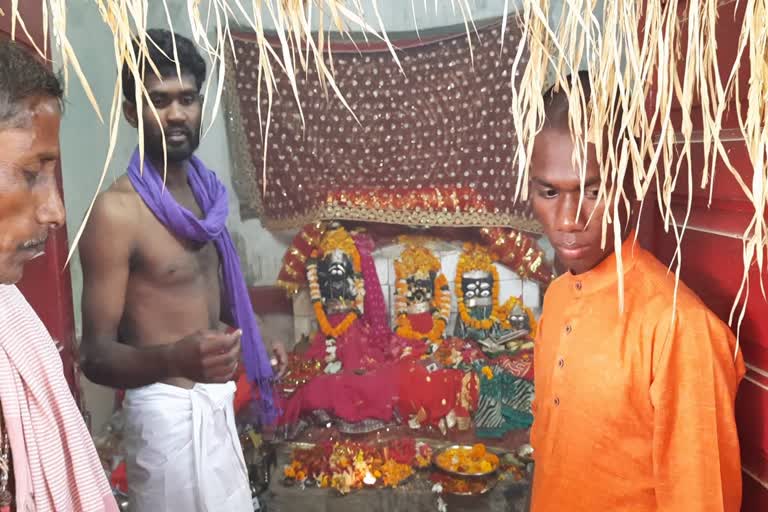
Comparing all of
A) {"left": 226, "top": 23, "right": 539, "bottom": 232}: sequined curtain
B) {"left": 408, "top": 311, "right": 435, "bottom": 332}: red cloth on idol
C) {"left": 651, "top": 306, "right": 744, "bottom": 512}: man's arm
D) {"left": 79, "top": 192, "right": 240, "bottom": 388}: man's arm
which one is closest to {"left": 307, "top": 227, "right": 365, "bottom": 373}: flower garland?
{"left": 226, "top": 23, "right": 539, "bottom": 232}: sequined curtain

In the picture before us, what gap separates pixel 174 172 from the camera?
7.48 ft

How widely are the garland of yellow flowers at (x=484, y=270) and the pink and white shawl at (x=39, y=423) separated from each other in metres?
2.30

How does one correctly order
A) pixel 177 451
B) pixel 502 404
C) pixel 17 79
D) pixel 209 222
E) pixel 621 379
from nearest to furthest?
pixel 17 79 → pixel 621 379 → pixel 177 451 → pixel 209 222 → pixel 502 404

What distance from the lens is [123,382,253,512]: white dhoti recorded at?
202 centimetres

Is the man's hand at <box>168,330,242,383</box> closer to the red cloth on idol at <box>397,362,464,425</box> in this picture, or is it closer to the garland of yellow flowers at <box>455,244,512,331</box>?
the red cloth on idol at <box>397,362,464,425</box>

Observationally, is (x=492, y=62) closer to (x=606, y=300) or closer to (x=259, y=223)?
(x=259, y=223)

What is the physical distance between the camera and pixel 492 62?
124 inches

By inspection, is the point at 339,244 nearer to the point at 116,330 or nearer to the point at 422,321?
the point at 422,321

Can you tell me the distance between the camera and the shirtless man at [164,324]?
203 cm

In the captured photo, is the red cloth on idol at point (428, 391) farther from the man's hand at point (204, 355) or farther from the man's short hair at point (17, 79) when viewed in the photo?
the man's short hair at point (17, 79)

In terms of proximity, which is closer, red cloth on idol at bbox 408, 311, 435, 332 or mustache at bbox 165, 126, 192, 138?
mustache at bbox 165, 126, 192, 138

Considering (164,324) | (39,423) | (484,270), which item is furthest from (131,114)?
(484,270)

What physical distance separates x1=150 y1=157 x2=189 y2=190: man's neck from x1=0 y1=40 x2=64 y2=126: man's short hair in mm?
1234

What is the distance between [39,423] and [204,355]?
853 millimetres
